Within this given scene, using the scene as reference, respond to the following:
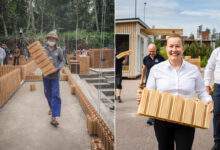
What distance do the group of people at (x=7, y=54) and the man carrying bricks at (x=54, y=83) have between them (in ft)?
0.54

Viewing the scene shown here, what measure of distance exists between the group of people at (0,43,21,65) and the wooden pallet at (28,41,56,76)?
0.24 ft

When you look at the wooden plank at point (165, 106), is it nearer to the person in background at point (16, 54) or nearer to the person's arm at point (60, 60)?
the person's arm at point (60, 60)

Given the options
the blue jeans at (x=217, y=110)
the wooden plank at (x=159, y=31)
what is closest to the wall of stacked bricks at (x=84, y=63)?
the wooden plank at (x=159, y=31)

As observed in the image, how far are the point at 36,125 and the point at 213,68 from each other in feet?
6.91

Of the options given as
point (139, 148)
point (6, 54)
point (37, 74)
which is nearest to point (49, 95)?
point (37, 74)

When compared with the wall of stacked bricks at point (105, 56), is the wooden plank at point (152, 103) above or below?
below

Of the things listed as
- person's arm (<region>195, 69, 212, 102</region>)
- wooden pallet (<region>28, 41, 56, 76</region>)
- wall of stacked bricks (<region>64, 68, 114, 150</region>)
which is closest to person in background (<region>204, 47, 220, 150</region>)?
person's arm (<region>195, 69, 212, 102</region>)

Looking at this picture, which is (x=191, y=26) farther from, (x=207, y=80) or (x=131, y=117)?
(x=131, y=117)

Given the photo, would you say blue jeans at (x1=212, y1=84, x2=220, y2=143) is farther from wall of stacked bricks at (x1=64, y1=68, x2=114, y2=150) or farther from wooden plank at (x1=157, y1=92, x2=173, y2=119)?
wall of stacked bricks at (x1=64, y1=68, x2=114, y2=150)

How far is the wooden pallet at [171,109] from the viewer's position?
3.12 m

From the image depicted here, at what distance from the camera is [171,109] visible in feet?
10.2

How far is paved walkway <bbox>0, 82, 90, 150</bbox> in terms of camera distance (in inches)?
113

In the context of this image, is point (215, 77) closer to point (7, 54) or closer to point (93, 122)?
point (93, 122)

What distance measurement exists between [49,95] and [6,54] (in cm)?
32
